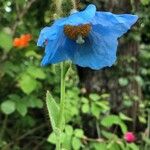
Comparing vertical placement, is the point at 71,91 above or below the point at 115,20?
below

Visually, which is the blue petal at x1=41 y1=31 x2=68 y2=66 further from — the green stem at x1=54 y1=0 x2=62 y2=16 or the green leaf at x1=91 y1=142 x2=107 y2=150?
the green leaf at x1=91 y1=142 x2=107 y2=150

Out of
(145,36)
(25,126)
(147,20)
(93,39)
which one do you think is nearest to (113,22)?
(93,39)

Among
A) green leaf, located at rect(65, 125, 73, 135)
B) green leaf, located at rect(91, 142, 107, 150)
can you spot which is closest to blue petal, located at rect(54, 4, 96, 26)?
green leaf, located at rect(65, 125, 73, 135)

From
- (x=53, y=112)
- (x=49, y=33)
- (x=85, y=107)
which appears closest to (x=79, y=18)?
(x=49, y=33)

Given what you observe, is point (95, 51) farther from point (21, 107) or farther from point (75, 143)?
point (21, 107)

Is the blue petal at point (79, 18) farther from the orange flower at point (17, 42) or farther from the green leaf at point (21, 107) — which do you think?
the orange flower at point (17, 42)

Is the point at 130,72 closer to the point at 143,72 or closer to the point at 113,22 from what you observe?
the point at 143,72
